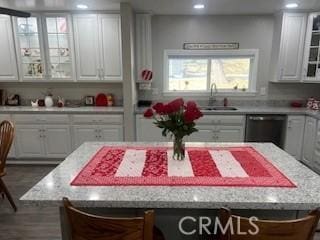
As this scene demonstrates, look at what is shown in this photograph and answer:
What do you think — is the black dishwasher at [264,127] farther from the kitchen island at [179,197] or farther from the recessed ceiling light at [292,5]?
the kitchen island at [179,197]

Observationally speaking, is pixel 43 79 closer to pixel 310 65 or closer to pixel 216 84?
pixel 216 84

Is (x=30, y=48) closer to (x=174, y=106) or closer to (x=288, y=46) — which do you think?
(x=174, y=106)

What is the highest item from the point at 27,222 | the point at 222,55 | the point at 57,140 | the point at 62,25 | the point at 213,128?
the point at 62,25

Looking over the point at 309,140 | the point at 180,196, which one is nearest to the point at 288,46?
the point at 309,140

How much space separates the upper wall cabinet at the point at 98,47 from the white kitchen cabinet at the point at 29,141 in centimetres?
112

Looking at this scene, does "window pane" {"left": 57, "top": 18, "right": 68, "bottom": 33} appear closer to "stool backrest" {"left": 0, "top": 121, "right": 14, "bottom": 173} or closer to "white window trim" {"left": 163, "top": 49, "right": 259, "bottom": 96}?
"white window trim" {"left": 163, "top": 49, "right": 259, "bottom": 96}

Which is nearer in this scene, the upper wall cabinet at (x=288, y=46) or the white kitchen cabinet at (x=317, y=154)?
the white kitchen cabinet at (x=317, y=154)

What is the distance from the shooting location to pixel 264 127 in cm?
402

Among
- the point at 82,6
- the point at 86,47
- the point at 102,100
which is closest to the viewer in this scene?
the point at 82,6

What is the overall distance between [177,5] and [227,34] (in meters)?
1.20

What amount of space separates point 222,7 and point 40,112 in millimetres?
3247

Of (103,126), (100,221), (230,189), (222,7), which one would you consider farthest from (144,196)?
(222,7)

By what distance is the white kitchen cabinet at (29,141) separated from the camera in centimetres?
413

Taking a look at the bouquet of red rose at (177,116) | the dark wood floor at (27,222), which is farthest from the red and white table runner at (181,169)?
the dark wood floor at (27,222)
